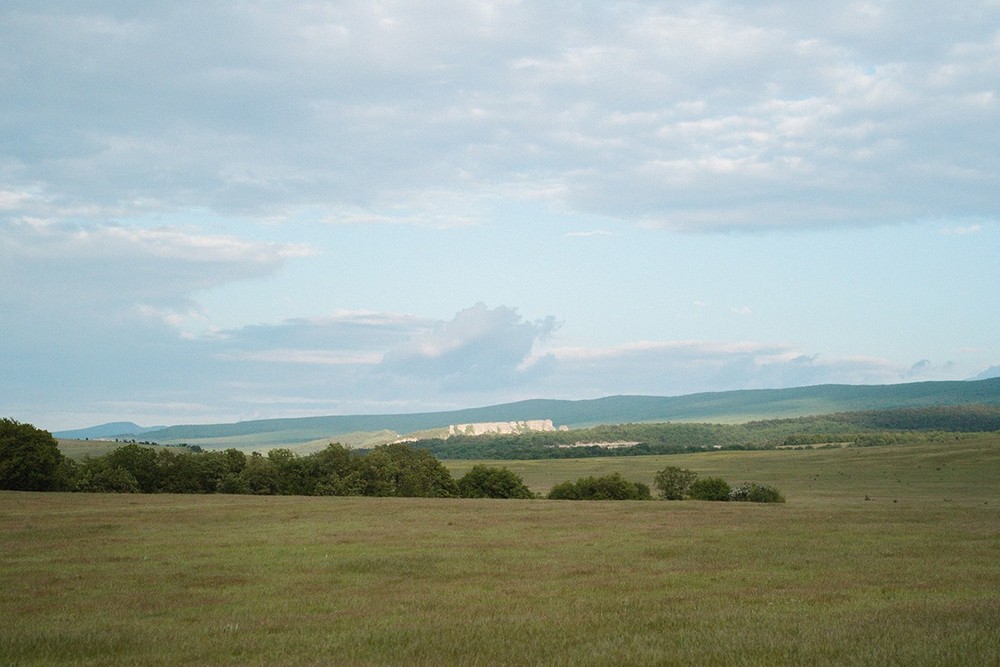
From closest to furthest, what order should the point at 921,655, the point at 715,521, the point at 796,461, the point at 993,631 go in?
the point at 921,655
the point at 993,631
the point at 715,521
the point at 796,461

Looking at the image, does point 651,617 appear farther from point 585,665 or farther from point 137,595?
point 137,595

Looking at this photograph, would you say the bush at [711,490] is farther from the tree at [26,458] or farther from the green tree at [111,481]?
the tree at [26,458]

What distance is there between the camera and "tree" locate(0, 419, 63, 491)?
7525cm

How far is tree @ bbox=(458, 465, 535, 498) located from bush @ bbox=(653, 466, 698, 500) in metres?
13.7

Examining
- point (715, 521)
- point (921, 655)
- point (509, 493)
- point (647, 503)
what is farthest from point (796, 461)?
point (921, 655)

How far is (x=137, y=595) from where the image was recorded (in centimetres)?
2231

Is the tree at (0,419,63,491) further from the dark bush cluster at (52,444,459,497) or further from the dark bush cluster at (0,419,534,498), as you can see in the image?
the dark bush cluster at (52,444,459,497)

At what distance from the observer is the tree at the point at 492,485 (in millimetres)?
91938

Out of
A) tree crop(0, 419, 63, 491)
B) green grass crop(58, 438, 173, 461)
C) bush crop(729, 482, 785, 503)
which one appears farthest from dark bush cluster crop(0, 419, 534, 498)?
green grass crop(58, 438, 173, 461)

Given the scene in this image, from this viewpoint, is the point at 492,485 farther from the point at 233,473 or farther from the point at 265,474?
the point at 233,473

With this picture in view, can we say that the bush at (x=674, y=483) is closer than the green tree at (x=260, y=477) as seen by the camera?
Yes

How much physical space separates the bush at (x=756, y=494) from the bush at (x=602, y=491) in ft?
29.2

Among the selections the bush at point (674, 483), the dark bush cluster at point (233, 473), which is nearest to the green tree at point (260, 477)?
the dark bush cluster at point (233, 473)

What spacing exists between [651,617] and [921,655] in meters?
5.63
